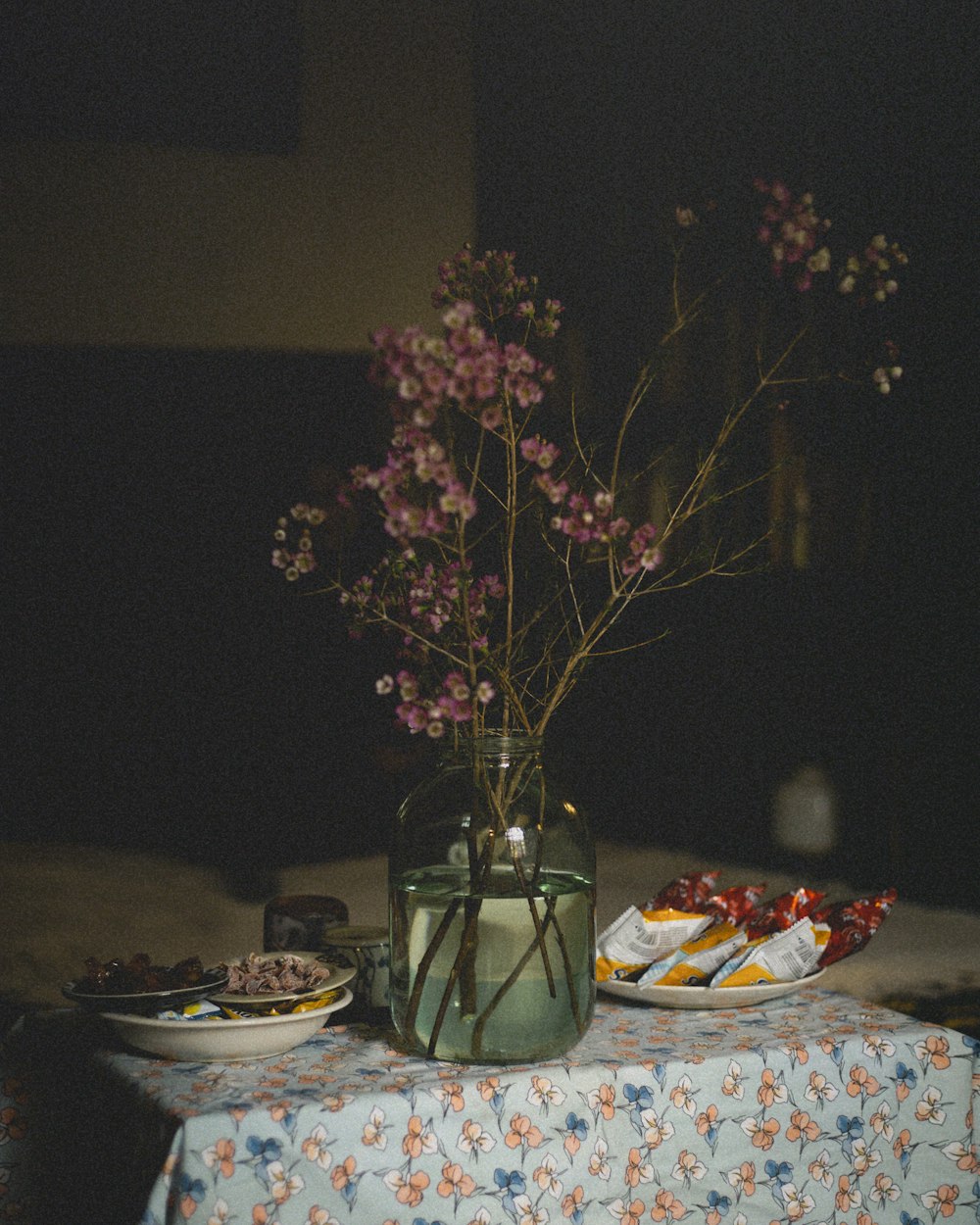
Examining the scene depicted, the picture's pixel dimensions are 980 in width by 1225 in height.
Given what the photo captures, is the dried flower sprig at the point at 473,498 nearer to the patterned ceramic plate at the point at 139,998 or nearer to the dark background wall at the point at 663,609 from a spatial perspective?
the patterned ceramic plate at the point at 139,998

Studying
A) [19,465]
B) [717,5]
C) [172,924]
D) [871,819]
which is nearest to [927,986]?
[871,819]

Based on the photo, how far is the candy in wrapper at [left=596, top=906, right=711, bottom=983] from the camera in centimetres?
131

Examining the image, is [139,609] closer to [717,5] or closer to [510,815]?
[717,5]

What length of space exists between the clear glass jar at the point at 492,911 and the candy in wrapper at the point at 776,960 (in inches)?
7.2

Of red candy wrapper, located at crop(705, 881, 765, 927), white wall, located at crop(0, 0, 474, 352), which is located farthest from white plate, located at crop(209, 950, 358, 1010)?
white wall, located at crop(0, 0, 474, 352)

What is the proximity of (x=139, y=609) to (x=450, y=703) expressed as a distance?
523cm

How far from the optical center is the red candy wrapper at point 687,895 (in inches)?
57.9

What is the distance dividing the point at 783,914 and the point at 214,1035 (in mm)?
615

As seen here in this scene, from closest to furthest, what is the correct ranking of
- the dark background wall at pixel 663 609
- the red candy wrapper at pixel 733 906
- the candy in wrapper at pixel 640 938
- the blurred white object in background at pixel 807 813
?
the candy in wrapper at pixel 640 938 < the red candy wrapper at pixel 733 906 < the dark background wall at pixel 663 609 < the blurred white object in background at pixel 807 813

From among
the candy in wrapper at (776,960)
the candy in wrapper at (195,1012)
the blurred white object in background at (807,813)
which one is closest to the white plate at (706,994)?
the candy in wrapper at (776,960)

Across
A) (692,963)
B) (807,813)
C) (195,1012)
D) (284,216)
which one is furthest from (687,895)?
(284,216)

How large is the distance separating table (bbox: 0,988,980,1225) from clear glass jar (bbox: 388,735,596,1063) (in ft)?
0.12

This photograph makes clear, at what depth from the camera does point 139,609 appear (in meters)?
6.01

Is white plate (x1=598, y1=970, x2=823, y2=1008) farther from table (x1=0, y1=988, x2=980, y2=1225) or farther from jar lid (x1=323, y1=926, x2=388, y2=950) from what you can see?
jar lid (x1=323, y1=926, x2=388, y2=950)
